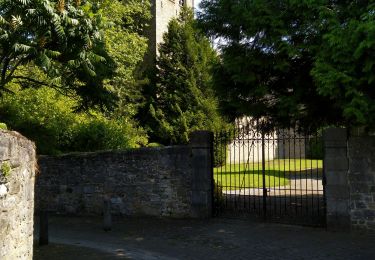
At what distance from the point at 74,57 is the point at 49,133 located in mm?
6613

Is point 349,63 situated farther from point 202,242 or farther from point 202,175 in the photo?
point 202,175

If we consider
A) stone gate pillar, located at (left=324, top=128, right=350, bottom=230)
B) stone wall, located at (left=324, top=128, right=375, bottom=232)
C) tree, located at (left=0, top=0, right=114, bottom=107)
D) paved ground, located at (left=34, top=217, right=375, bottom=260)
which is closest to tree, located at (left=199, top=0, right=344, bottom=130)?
stone gate pillar, located at (left=324, top=128, right=350, bottom=230)

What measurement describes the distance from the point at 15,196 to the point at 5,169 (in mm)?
500

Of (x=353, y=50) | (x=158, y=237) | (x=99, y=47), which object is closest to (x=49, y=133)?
(x=99, y=47)

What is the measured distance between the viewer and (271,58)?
35.6 feet

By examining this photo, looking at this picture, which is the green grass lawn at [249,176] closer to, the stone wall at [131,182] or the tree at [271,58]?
the stone wall at [131,182]

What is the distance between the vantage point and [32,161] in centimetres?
621

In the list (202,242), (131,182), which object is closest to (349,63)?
(202,242)

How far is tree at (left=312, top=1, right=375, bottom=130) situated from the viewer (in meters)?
8.40

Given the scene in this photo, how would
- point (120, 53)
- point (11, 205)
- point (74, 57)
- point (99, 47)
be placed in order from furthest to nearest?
point (120, 53) < point (99, 47) < point (74, 57) < point (11, 205)

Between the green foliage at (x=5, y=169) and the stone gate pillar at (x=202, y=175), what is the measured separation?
326 inches

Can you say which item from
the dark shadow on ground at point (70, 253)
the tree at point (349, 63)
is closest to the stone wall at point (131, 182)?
the dark shadow on ground at point (70, 253)

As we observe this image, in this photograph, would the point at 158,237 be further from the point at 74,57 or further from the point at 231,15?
the point at 231,15

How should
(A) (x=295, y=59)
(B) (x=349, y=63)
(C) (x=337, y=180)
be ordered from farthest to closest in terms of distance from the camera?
(A) (x=295, y=59) < (C) (x=337, y=180) < (B) (x=349, y=63)
